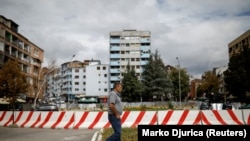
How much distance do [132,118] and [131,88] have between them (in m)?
61.5

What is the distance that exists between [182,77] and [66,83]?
69.0 m

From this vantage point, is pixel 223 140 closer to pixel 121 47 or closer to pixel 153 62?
pixel 153 62

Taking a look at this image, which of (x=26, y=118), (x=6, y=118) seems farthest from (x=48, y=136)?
(x=6, y=118)

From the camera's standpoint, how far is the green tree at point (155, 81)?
74375 millimetres

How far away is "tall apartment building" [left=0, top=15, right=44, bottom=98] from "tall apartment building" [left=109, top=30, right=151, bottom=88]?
2710 cm

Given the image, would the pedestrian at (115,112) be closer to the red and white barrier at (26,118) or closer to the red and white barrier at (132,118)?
the red and white barrier at (132,118)

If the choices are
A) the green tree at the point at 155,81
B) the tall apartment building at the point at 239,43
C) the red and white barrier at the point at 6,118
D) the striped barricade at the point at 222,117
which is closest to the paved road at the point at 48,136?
the red and white barrier at the point at 6,118

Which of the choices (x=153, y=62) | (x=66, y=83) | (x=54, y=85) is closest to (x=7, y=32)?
(x=153, y=62)

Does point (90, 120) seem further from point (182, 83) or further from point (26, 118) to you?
point (182, 83)

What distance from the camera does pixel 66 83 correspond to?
5851 inches

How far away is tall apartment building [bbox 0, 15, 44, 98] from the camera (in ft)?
218

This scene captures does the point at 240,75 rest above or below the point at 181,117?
above

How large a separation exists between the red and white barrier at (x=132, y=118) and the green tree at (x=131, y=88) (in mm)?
59760

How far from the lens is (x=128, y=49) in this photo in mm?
115000
